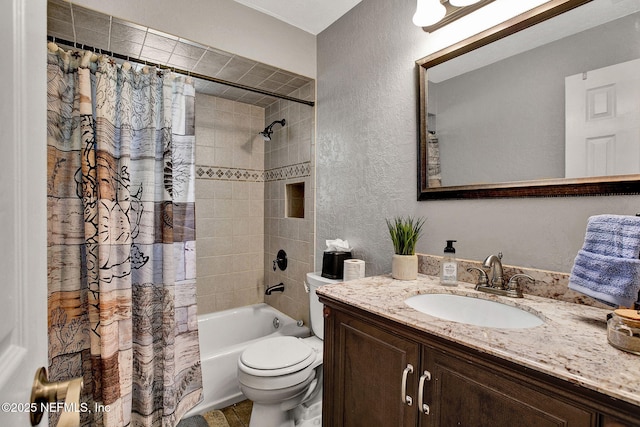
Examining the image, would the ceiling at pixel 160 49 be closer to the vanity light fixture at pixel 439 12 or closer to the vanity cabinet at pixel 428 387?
the vanity light fixture at pixel 439 12

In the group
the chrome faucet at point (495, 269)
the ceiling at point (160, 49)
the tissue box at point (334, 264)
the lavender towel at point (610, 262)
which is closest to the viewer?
the lavender towel at point (610, 262)

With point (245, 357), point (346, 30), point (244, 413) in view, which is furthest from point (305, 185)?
point (244, 413)

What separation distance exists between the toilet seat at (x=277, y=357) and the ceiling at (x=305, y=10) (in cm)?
205

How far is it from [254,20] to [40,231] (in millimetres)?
1896

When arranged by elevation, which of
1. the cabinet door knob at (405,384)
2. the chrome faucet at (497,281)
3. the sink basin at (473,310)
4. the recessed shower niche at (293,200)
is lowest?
the cabinet door knob at (405,384)

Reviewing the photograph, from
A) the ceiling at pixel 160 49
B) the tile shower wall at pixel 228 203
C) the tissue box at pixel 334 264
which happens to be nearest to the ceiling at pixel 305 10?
the ceiling at pixel 160 49

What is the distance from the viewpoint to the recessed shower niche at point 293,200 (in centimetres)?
251

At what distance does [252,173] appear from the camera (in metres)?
2.78

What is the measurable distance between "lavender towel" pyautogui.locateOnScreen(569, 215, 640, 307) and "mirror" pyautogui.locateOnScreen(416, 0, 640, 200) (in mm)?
180

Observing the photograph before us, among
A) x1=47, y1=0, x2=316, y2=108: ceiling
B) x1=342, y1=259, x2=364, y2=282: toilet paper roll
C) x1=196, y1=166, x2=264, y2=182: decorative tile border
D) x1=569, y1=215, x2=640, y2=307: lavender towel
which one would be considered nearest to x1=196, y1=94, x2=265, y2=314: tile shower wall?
x1=196, y1=166, x2=264, y2=182: decorative tile border

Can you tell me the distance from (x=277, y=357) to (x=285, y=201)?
129cm

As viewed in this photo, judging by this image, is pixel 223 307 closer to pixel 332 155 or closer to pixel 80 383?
pixel 332 155

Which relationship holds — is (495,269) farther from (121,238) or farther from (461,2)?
(121,238)

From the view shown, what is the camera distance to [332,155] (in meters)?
2.02
